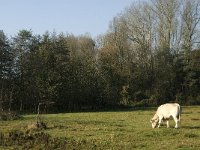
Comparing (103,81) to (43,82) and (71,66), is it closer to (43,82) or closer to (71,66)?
(71,66)

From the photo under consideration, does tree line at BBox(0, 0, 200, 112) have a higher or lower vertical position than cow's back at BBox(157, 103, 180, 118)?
higher

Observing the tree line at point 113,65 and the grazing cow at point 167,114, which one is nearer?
the grazing cow at point 167,114

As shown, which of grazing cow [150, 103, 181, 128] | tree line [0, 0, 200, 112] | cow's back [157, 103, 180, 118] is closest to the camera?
grazing cow [150, 103, 181, 128]

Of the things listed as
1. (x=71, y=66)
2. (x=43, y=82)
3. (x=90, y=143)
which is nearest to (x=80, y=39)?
(x=71, y=66)

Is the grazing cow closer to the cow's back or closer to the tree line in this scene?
the cow's back

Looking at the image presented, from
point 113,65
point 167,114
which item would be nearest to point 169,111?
point 167,114

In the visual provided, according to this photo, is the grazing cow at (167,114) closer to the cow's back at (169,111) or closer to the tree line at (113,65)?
the cow's back at (169,111)

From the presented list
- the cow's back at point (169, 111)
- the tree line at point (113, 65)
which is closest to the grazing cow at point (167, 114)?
the cow's back at point (169, 111)

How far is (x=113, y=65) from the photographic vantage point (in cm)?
7250

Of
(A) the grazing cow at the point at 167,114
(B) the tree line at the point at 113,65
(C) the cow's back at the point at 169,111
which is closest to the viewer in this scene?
(A) the grazing cow at the point at 167,114

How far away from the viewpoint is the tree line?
58.5 metres

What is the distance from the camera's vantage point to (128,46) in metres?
79.4

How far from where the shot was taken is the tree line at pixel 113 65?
58.5 metres

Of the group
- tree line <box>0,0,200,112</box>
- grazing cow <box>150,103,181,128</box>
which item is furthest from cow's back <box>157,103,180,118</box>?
tree line <box>0,0,200,112</box>
